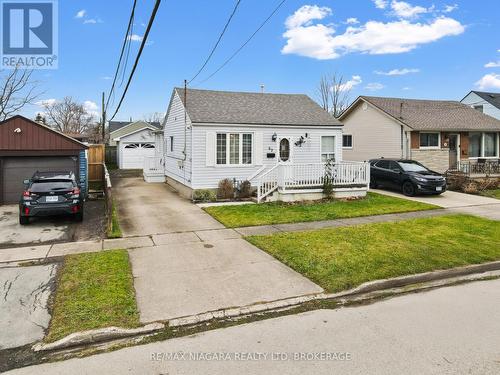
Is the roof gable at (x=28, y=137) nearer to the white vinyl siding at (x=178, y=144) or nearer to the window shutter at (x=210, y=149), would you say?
the white vinyl siding at (x=178, y=144)

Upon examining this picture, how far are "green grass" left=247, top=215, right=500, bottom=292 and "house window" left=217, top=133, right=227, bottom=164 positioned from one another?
6.71 m

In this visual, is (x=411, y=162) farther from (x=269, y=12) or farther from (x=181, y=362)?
(x=181, y=362)

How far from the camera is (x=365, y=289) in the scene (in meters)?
6.00

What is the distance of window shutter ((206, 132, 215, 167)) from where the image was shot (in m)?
14.9

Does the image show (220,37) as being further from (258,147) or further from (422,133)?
(422,133)

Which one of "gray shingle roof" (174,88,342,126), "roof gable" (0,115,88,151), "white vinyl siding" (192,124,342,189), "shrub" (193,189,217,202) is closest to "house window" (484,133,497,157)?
"white vinyl siding" (192,124,342,189)

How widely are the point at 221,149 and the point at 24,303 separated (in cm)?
1067

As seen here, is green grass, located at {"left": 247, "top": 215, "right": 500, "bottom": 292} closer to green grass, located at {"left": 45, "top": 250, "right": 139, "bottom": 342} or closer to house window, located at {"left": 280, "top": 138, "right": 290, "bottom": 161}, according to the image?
green grass, located at {"left": 45, "top": 250, "right": 139, "bottom": 342}

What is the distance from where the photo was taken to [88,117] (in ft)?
205

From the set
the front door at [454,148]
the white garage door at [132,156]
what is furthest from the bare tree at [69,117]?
the front door at [454,148]

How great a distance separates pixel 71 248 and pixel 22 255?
0.95 meters

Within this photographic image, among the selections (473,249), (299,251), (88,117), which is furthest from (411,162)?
(88,117)

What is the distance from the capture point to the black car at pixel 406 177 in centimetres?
1616

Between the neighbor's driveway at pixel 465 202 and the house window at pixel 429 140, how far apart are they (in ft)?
15.4
